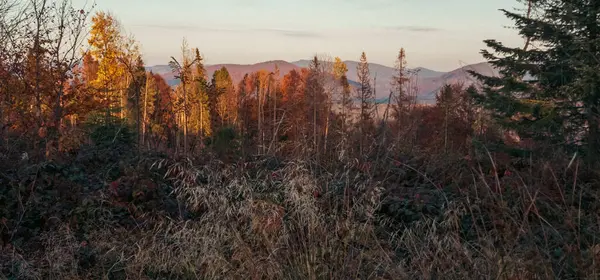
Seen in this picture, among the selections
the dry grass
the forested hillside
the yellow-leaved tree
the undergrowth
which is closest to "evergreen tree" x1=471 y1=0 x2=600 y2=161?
the forested hillside

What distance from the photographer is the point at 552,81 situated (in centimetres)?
1933

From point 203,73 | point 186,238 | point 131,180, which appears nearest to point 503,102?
point 131,180

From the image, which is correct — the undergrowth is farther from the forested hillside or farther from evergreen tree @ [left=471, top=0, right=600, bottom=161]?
evergreen tree @ [left=471, top=0, right=600, bottom=161]

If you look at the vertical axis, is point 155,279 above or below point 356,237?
below

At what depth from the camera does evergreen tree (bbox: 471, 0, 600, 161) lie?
16078 millimetres

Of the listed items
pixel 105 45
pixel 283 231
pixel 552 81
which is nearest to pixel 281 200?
pixel 283 231

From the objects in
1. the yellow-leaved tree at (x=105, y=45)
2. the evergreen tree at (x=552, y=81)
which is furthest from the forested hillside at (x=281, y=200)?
the yellow-leaved tree at (x=105, y=45)

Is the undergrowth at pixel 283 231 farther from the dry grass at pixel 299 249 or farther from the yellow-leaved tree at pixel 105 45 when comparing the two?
the yellow-leaved tree at pixel 105 45

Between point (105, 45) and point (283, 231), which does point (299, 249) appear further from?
point (105, 45)

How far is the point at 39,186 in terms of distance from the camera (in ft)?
20.6

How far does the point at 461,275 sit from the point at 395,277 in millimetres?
408

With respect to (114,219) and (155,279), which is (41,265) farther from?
(114,219)

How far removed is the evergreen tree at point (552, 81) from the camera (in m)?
16.1

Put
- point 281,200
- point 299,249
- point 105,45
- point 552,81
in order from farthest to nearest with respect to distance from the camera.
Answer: point 105,45
point 552,81
point 281,200
point 299,249
